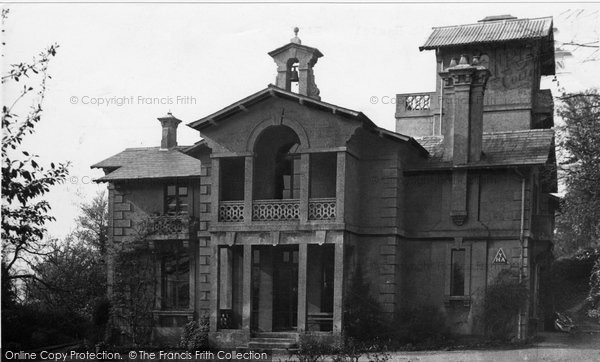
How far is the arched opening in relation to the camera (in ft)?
102

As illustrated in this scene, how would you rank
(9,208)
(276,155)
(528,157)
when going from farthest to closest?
1. (276,155)
2. (528,157)
3. (9,208)

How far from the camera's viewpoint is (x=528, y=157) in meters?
29.2

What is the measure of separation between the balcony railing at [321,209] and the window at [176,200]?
7142 millimetres

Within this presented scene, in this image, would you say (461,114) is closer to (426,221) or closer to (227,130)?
(426,221)

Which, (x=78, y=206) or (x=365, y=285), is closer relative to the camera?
(x=365, y=285)

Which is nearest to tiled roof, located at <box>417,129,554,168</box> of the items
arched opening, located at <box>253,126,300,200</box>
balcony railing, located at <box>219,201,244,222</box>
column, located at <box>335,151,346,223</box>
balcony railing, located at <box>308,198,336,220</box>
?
column, located at <box>335,151,346,223</box>

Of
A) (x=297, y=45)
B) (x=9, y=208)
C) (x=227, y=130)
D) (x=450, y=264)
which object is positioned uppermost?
(x=297, y=45)

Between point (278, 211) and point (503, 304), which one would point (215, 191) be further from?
point (503, 304)

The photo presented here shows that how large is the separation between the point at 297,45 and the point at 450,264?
31.9ft

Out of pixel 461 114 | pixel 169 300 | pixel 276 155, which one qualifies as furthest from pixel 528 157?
pixel 169 300

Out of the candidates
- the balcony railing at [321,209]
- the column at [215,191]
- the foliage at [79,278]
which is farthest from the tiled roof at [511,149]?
the foliage at [79,278]

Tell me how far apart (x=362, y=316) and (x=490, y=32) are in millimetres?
14607

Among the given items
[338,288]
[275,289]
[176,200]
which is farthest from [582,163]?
[176,200]

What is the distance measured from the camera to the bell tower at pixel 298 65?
31.4 m
